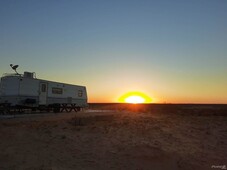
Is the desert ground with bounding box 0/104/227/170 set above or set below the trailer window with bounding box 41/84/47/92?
below

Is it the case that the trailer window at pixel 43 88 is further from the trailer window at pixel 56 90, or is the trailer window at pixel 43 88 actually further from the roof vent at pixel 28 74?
the trailer window at pixel 56 90

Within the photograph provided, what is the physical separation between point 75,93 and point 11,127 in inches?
850

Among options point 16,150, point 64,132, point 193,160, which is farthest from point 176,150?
point 16,150

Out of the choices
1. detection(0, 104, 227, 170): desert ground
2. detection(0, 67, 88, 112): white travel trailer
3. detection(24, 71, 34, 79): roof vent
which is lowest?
detection(0, 104, 227, 170): desert ground

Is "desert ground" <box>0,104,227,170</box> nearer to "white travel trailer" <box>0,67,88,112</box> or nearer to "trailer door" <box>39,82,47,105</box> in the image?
"white travel trailer" <box>0,67,88,112</box>

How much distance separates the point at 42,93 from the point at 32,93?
1.61m

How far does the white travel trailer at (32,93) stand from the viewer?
105ft

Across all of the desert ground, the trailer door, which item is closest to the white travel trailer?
the trailer door

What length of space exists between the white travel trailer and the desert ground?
29.4 ft

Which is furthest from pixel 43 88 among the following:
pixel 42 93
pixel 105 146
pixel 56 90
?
pixel 105 146

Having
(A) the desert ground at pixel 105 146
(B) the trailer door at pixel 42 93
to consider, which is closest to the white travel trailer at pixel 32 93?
(B) the trailer door at pixel 42 93

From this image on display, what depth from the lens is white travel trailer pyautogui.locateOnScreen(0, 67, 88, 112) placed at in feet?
105

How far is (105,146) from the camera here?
19.0 m

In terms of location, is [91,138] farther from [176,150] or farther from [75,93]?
[75,93]
